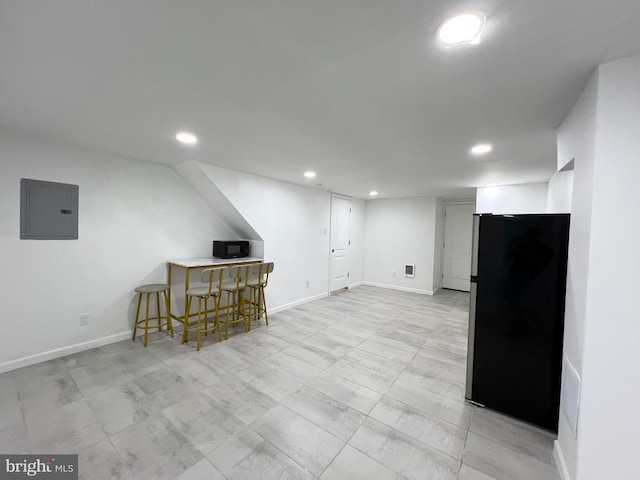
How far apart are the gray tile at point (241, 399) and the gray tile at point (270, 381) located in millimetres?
55

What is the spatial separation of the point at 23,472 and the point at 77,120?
249 cm

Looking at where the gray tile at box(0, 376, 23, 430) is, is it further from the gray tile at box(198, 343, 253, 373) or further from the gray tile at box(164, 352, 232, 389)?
the gray tile at box(198, 343, 253, 373)

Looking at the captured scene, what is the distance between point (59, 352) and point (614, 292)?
467 cm

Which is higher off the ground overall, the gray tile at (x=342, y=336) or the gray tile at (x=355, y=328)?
the gray tile at (x=355, y=328)

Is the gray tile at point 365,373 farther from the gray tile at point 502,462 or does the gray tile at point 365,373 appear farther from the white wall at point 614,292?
the white wall at point 614,292

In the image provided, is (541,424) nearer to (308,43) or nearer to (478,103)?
(478,103)

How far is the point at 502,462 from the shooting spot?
1651 millimetres

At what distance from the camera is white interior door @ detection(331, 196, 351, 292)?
589cm

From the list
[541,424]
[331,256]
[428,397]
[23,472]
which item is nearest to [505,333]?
[541,424]

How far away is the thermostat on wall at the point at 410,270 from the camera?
6.26 meters

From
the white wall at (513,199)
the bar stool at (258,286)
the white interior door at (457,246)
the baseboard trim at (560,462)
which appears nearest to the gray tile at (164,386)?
the bar stool at (258,286)

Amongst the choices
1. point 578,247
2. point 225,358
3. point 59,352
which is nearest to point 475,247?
point 578,247

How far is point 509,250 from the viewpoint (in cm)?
207

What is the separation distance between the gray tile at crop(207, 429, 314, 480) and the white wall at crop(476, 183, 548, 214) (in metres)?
4.74
